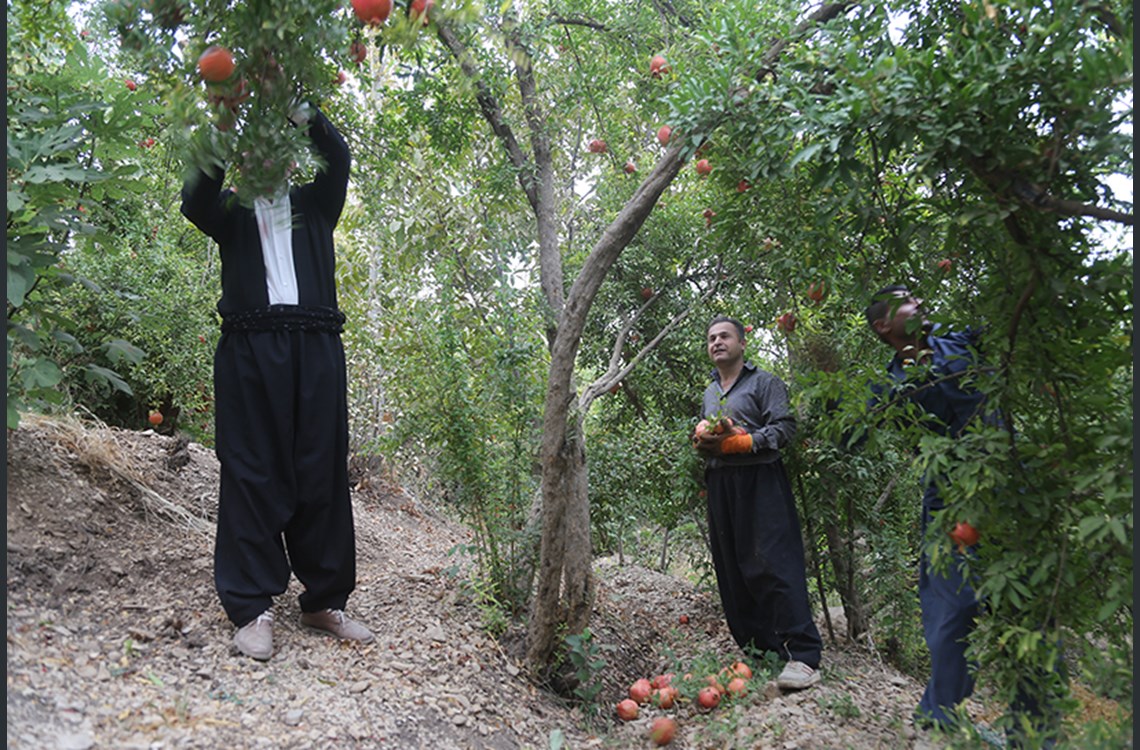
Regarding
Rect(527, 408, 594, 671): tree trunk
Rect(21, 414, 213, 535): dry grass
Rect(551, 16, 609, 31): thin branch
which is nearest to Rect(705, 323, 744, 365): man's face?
Rect(527, 408, 594, 671): tree trunk

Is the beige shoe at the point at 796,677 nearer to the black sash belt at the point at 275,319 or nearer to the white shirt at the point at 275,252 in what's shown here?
the black sash belt at the point at 275,319

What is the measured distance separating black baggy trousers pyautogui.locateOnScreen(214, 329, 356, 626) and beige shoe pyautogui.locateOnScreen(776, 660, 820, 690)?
187 cm

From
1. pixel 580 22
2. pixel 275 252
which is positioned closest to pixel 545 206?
pixel 580 22

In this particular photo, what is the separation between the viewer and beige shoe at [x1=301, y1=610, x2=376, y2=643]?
3.06 meters

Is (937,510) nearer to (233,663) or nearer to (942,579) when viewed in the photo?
(942,579)

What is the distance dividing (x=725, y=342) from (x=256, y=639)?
247 cm

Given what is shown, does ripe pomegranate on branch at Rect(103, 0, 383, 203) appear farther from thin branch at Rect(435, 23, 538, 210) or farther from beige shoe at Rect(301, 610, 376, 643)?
thin branch at Rect(435, 23, 538, 210)

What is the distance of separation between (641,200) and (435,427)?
4.41 ft

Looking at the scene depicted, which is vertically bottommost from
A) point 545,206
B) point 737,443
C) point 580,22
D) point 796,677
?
point 796,677

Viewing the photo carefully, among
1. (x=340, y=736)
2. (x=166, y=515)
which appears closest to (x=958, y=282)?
(x=340, y=736)

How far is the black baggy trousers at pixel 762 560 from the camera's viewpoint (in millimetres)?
3791

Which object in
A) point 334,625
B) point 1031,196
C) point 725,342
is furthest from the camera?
point 725,342

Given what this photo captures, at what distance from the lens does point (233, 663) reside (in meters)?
2.66

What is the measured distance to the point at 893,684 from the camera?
389 centimetres
